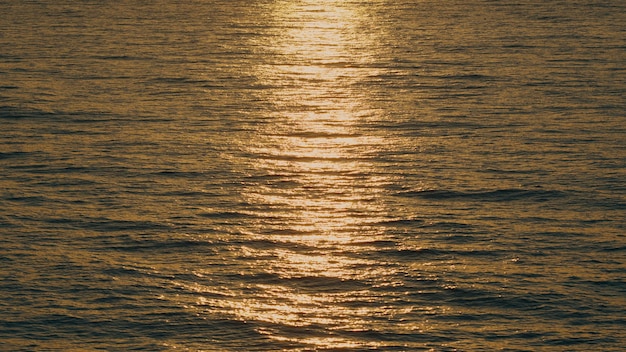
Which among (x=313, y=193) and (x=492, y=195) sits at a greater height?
(x=313, y=193)

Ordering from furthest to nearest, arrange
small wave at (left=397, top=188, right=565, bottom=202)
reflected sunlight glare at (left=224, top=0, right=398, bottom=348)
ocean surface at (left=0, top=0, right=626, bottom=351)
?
small wave at (left=397, top=188, right=565, bottom=202), reflected sunlight glare at (left=224, top=0, right=398, bottom=348), ocean surface at (left=0, top=0, right=626, bottom=351)

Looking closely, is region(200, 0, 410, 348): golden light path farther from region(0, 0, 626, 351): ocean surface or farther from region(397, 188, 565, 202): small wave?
region(397, 188, 565, 202): small wave

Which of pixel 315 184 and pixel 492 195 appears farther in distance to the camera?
pixel 315 184

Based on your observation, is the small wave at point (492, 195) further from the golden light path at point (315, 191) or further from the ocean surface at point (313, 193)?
the golden light path at point (315, 191)

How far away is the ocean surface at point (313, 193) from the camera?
378cm

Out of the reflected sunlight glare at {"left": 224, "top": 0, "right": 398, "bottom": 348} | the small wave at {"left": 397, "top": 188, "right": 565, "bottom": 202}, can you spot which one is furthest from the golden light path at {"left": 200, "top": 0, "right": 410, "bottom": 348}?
the small wave at {"left": 397, "top": 188, "right": 565, "bottom": 202}

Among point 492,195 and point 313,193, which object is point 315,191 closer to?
point 313,193

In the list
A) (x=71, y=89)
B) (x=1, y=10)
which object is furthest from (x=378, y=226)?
(x=1, y=10)

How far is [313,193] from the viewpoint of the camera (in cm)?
511

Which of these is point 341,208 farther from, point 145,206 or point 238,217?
point 145,206

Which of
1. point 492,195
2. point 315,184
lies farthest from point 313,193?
point 492,195

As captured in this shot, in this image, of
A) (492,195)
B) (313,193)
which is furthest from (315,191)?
(492,195)

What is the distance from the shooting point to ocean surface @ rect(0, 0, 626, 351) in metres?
3.78

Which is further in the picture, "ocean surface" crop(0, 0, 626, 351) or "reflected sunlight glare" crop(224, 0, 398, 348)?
"reflected sunlight glare" crop(224, 0, 398, 348)
